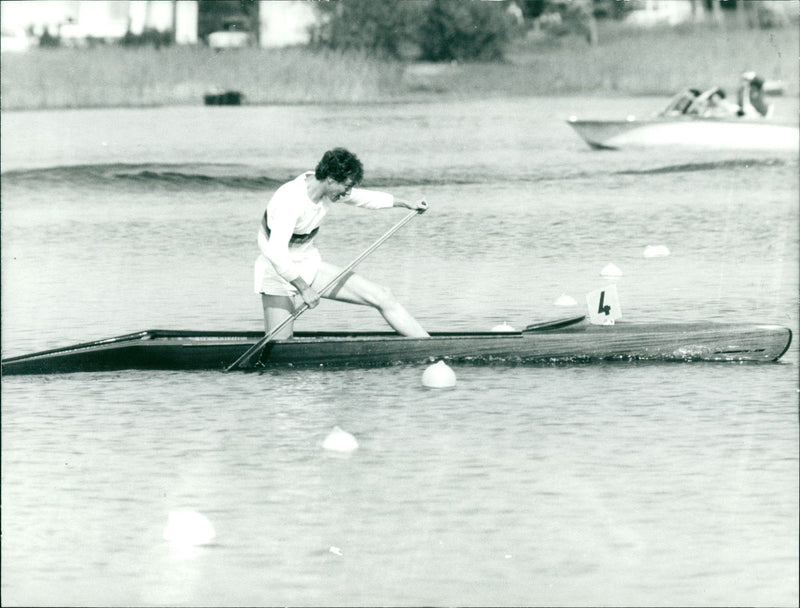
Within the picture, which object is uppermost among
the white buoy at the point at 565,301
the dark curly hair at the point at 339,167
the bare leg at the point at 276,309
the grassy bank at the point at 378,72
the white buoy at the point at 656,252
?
the dark curly hair at the point at 339,167

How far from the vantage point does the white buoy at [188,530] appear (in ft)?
24.9

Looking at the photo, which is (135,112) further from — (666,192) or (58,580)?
(58,580)

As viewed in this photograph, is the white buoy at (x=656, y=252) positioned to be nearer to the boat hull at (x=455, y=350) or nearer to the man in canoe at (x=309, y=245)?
the boat hull at (x=455, y=350)

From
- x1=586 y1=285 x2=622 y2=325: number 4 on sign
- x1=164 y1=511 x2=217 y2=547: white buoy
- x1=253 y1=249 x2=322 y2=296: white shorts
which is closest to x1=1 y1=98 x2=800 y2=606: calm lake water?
x1=164 y1=511 x2=217 y2=547: white buoy

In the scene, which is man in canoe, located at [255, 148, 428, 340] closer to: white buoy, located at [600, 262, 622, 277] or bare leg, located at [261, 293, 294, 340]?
bare leg, located at [261, 293, 294, 340]

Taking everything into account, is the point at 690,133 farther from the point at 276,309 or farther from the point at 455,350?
the point at 276,309

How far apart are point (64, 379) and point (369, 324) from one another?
3.10 meters

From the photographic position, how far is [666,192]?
24.7m

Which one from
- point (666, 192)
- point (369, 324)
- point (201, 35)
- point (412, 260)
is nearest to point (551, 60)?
point (201, 35)

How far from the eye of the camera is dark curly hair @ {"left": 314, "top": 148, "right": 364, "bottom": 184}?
1049 centimetres

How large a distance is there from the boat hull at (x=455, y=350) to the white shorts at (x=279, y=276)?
0.36 meters

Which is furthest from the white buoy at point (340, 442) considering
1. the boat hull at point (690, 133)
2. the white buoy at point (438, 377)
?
the boat hull at point (690, 133)

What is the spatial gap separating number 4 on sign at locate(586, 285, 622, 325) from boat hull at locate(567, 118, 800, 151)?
55.8 ft

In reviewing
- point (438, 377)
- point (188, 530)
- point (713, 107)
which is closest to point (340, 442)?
point (438, 377)
